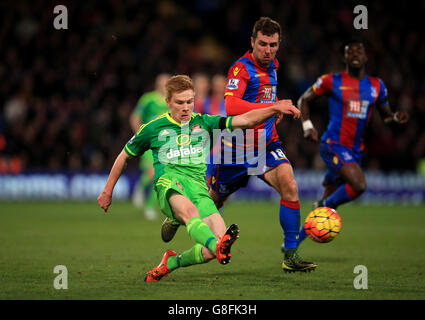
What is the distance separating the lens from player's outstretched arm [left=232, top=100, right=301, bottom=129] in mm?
5137

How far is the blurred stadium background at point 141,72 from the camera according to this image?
1627 cm

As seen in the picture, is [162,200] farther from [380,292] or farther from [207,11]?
[207,11]

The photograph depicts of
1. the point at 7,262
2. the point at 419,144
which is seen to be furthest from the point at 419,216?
the point at 7,262

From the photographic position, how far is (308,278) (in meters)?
6.12

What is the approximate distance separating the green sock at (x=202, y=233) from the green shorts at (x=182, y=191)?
0.80 feet

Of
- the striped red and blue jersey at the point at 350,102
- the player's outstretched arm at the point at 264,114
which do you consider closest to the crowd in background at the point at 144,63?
the striped red and blue jersey at the point at 350,102

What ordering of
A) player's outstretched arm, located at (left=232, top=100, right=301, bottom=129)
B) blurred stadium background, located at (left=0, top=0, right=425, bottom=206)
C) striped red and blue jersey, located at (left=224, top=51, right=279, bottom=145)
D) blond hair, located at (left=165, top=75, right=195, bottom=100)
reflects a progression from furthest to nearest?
1. blurred stadium background, located at (left=0, top=0, right=425, bottom=206)
2. striped red and blue jersey, located at (left=224, top=51, right=279, bottom=145)
3. blond hair, located at (left=165, top=75, right=195, bottom=100)
4. player's outstretched arm, located at (left=232, top=100, right=301, bottom=129)

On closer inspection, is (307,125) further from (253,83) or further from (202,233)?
(202,233)

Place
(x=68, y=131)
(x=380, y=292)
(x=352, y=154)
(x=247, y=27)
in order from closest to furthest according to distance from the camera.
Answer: (x=380, y=292), (x=352, y=154), (x=68, y=131), (x=247, y=27)

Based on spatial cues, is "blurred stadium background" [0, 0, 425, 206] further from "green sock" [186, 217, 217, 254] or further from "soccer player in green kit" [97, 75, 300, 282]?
"green sock" [186, 217, 217, 254]

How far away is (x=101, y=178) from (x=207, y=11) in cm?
717

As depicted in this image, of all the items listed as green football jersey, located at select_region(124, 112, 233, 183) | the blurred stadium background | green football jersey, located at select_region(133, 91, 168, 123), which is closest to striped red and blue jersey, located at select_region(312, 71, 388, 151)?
green football jersey, located at select_region(124, 112, 233, 183)

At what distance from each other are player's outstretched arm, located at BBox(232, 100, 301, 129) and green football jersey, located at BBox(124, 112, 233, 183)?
1.47ft

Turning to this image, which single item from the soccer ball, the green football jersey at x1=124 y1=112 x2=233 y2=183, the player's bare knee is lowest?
the soccer ball
